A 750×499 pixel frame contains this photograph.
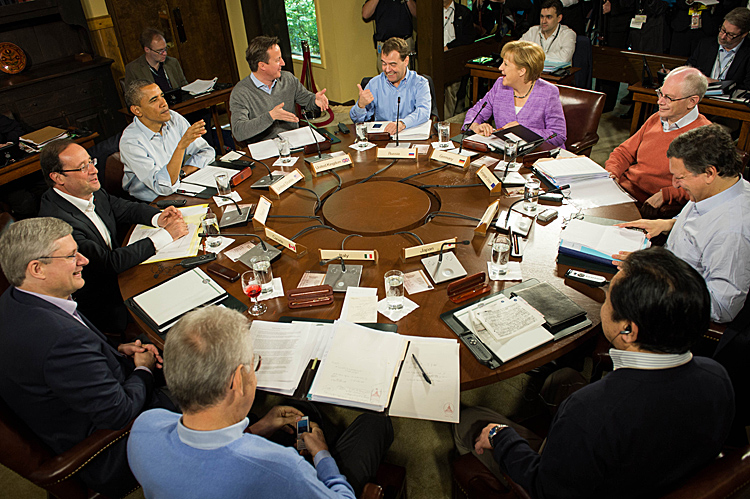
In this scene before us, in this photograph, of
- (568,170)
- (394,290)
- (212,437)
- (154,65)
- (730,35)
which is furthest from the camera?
(154,65)

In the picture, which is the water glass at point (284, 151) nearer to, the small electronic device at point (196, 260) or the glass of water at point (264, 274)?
the small electronic device at point (196, 260)

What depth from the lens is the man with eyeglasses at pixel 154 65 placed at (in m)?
4.69

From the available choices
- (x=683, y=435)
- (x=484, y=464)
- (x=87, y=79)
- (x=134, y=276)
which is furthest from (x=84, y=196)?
(x=87, y=79)

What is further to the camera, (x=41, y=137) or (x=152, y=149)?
(x=41, y=137)

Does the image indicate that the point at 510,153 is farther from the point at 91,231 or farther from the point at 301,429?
the point at 91,231

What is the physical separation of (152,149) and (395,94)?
71.6 inches

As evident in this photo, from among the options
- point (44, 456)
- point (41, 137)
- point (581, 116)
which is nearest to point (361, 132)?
point (581, 116)

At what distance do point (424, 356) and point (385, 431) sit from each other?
0.29 meters

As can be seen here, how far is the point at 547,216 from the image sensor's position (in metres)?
2.25

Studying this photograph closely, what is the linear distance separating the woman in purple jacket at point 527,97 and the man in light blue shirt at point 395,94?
43 centimetres

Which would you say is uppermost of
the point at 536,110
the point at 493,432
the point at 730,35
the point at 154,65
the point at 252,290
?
the point at 154,65

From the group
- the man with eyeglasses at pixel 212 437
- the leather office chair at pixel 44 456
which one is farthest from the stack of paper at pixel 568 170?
the leather office chair at pixel 44 456

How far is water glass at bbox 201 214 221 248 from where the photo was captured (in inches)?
88.3

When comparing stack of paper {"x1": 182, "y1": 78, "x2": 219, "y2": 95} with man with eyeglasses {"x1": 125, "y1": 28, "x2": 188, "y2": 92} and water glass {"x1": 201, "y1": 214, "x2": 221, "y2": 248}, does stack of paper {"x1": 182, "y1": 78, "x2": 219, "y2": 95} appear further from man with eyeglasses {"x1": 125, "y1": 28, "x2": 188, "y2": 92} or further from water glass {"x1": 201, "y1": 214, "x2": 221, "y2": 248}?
water glass {"x1": 201, "y1": 214, "x2": 221, "y2": 248}
